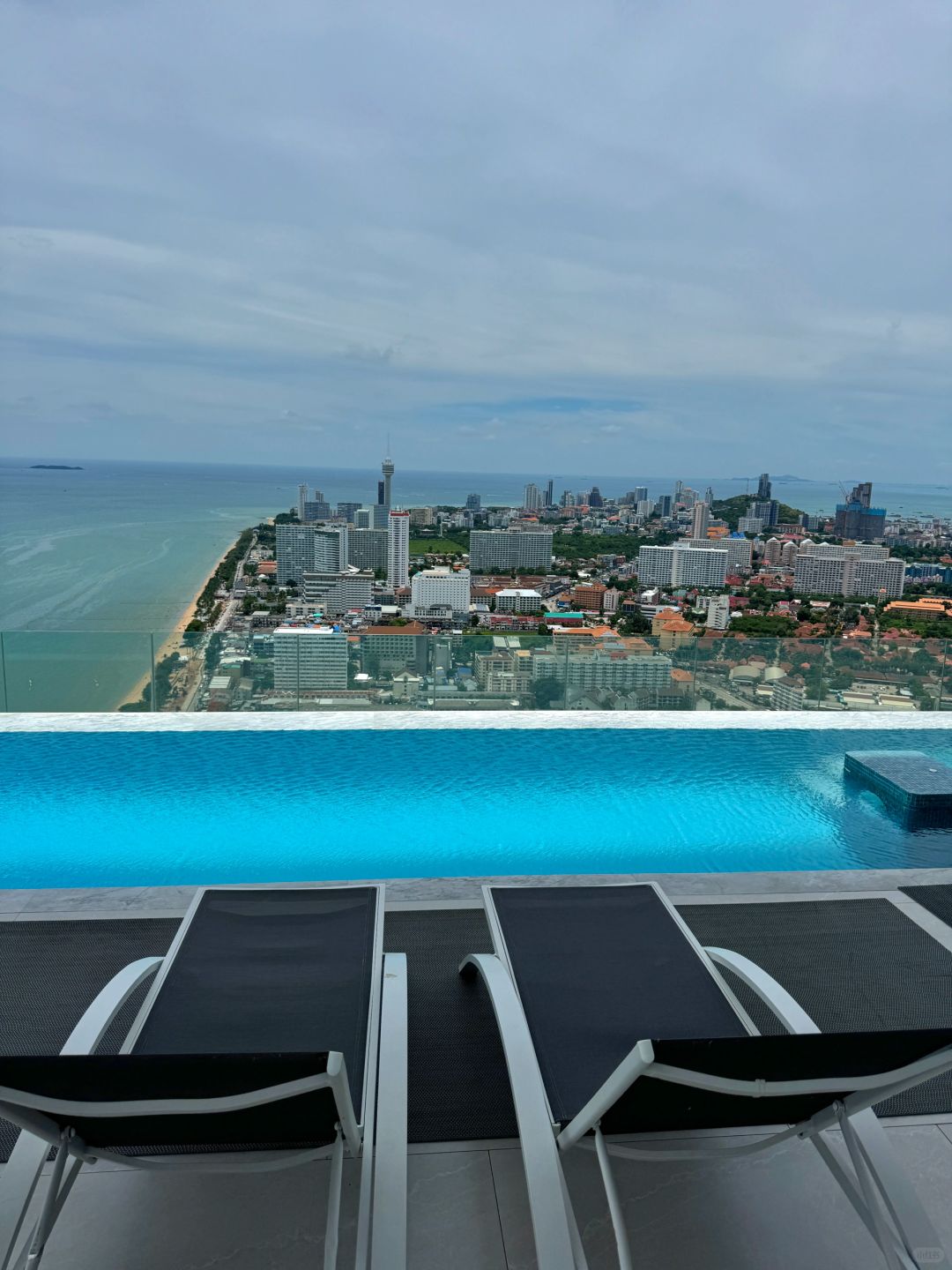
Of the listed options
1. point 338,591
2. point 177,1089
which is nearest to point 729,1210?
point 177,1089

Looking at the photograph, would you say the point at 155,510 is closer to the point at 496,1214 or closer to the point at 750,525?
the point at 750,525

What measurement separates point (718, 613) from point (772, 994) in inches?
452

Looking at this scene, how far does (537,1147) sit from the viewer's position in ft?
5.72

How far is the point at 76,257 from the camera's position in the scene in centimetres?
1766

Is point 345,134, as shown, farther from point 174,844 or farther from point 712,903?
point 712,903

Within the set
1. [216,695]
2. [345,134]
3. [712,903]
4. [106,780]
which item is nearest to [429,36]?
[345,134]

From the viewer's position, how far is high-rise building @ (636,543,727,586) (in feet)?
56.3

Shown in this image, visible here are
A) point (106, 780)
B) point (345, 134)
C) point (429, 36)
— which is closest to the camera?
point (106, 780)

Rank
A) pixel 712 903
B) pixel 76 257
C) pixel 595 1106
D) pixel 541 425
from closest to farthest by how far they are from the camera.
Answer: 1. pixel 595 1106
2. pixel 712 903
3. pixel 76 257
4. pixel 541 425

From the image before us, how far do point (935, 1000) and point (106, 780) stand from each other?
5.08 metres

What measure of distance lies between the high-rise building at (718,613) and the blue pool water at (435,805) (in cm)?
527

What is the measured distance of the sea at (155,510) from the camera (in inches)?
944

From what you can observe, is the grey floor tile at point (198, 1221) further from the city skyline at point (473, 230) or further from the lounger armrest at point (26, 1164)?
the city skyline at point (473, 230)

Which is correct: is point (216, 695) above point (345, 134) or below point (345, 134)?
below
